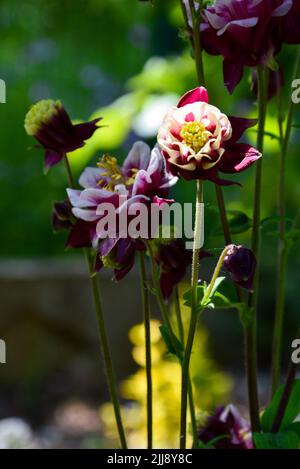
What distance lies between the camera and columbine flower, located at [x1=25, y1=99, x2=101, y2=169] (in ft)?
2.19

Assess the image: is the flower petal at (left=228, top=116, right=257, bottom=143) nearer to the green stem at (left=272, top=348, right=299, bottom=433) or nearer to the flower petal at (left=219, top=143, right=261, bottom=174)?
the flower petal at (left=219, top=143, right=261, bottom=174)

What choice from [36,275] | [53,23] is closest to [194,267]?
[36,275]

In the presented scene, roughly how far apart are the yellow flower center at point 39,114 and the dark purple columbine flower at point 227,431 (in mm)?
308

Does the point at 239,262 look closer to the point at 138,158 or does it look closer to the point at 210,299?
the point at 210,299

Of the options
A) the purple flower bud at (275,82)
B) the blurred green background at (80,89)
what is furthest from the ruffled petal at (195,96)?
the blurred green background at (80,89)

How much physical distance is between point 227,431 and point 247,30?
36 cm

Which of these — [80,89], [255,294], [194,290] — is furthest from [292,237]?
[80,89]

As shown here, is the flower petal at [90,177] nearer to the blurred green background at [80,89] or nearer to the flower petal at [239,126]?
the flower petal at [239,126]

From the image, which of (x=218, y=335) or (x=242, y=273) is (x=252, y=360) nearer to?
(x=242, y=273)

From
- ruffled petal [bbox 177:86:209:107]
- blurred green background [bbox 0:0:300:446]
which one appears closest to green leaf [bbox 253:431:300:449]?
ruffled petal [bbox 177:86:209:107]

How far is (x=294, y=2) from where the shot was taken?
63 centimetres

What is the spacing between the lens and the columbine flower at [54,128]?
0.67m

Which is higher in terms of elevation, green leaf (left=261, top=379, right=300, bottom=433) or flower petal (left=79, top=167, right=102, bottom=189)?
flower petal (left=79, top=167, right=102, bottom=189)

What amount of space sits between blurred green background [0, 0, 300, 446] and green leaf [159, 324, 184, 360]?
4.10ft
